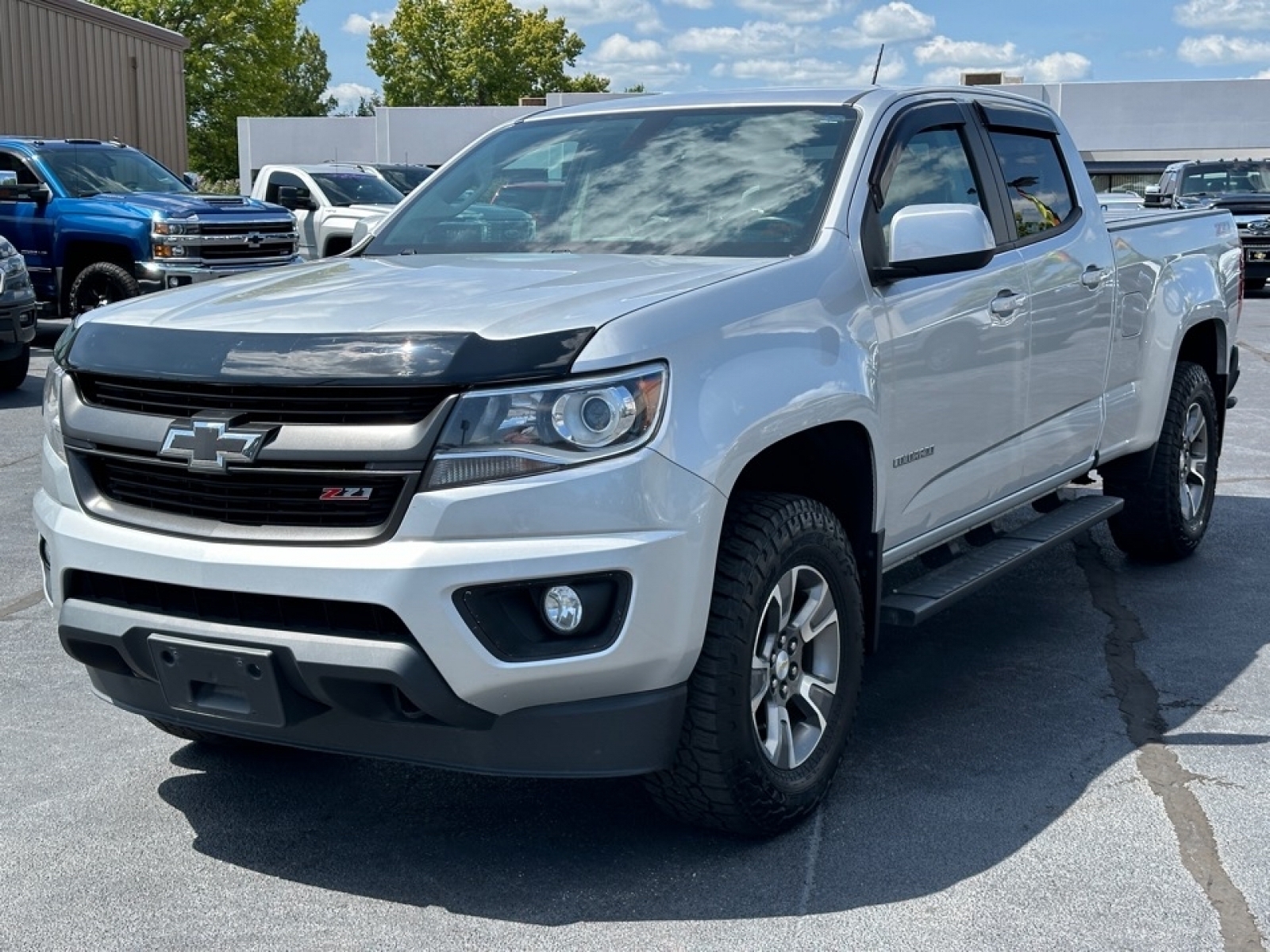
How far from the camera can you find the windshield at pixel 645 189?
4469 millimetres

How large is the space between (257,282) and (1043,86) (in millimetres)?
43597

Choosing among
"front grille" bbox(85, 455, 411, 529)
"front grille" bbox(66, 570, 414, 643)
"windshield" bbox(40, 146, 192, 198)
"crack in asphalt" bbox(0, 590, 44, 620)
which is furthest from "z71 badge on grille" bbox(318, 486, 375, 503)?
"windshield" bbox(40, 146, 192, 198)

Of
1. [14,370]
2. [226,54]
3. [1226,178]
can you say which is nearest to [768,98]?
[14,370]

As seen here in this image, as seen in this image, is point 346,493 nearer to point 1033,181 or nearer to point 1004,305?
point 1004,305

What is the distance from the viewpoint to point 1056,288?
5371 millimetres

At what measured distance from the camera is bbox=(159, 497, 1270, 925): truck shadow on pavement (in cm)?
366

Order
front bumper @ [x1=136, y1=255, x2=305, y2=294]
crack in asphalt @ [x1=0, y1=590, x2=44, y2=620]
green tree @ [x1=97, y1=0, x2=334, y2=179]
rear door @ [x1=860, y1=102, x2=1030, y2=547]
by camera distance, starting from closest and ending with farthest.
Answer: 1. rear door @ [x1=860, y1=102, x2=1030, y2=547]
2. crack in asphalt @ [x1=0, y1=590, x2=44, y2=620]
3. front bumper @ [x1=136, y1=255, x2=305, y2=294]
4. green tree @ [x1=97, y1=0, x2=334, y2=179]

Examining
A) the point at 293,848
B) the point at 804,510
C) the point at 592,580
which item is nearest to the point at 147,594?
the point at 293,848

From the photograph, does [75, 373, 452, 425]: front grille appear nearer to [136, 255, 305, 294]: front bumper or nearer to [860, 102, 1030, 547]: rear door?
[860, 102, 1030, 547]: rear door

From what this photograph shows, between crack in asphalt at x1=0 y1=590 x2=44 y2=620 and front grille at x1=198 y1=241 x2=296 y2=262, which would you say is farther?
front grille at x1=198 y1=241 x2=296 y2=262

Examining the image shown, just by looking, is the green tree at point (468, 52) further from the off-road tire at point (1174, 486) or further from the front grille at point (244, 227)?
the off-road tire at point (1174, 486)

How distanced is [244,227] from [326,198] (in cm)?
438

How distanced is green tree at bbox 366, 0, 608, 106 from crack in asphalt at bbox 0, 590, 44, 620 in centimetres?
9062

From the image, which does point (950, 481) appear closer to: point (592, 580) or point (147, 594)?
point (592, 580)
